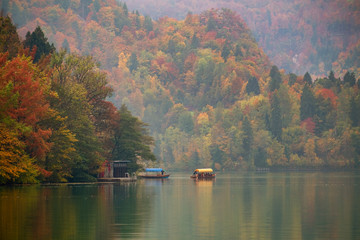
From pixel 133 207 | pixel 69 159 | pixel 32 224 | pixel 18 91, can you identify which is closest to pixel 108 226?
pixel 32 224

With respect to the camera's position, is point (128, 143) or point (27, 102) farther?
point (128, 143)

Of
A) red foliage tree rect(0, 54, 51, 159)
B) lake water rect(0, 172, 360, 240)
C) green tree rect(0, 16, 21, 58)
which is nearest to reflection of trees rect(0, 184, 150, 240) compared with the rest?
lake water rect(0, 172, 360, 240)

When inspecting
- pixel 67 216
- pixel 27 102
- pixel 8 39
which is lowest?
pixel 67 216

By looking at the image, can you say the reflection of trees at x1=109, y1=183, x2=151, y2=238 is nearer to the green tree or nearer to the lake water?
the lake water

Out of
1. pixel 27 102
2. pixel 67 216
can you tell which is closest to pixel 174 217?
pixel 67 216

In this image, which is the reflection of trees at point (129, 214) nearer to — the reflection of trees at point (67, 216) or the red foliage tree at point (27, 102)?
the reflection of trees at point (67, 216)

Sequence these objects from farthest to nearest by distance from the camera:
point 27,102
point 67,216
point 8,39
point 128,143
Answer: point 128,143 < point 8,39 < point 27,102 < point 67,216

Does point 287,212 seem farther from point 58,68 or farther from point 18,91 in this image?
point 58,68

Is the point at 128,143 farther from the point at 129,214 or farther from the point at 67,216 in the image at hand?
the point at 67,216

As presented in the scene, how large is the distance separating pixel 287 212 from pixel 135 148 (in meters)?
68.0

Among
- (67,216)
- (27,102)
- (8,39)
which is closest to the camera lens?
(67,216)

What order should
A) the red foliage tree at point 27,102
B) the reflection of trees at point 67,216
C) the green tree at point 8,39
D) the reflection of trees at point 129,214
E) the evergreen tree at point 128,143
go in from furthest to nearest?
1. the evergreen tree at point 128,143
2. the green tree at point 8,39
3. the red foliage tree at point 27,102
4. the reflection of trees at point 129,214
5. the reflection of trees at point 67,216

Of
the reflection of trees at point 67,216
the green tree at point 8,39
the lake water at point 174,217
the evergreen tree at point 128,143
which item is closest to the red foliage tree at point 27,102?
the lake water at point 174,217

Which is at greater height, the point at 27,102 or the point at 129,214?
the point at 27,102
